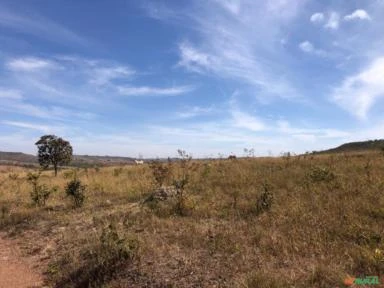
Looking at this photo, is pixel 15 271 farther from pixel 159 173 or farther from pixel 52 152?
pixel 52 152

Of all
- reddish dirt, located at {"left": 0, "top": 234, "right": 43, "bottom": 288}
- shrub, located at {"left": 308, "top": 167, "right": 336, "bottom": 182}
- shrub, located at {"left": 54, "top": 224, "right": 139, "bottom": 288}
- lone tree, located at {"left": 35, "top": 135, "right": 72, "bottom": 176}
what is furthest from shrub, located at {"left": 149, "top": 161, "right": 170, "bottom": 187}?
lone tree, located at {"left": 35, "top": 135, "right": 72, "bottom": 176}

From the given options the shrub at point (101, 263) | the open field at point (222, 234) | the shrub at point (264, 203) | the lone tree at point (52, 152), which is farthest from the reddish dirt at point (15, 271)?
the lone tree at point (52, 152)

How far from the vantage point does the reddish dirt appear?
623 centimetres

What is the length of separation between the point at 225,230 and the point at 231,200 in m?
2.61

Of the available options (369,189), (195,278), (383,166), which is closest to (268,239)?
Answer: (195,278)

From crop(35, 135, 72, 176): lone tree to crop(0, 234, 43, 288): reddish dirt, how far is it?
2520 cm

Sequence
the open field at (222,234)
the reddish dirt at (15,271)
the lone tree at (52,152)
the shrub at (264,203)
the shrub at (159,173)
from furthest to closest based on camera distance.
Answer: the lone tree at (52,152) → the shrub at (159,173) → the shrub at (264,203) → the reddish dirt at (15,271) → the open field at (222,234)

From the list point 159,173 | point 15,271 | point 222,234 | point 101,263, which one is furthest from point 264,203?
point 159,173

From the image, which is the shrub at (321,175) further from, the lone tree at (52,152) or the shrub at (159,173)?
the lone tree at (52,152)

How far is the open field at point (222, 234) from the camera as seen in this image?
17.0ft

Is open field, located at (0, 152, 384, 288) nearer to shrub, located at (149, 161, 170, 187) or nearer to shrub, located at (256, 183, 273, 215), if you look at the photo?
shrub, located at (256, 183, 273, 215)

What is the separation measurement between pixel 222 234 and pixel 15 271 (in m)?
3.83

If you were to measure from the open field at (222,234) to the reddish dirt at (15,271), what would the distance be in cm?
21

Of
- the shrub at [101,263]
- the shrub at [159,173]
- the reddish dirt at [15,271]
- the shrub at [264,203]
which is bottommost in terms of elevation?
the reddish dirt at [15,271]
